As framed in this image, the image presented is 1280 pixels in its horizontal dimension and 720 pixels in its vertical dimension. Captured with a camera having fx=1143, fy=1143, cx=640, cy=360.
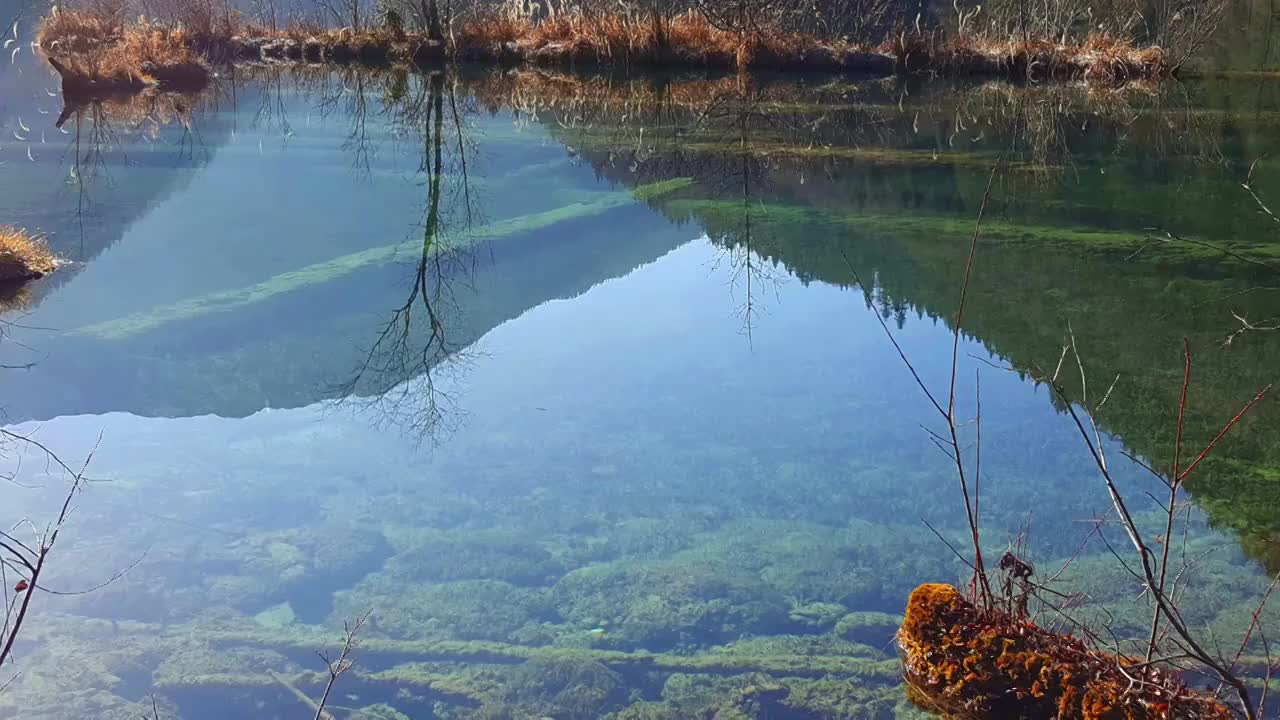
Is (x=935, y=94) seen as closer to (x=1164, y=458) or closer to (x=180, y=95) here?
(x=180, y=95)

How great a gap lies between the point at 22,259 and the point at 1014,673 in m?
6.64

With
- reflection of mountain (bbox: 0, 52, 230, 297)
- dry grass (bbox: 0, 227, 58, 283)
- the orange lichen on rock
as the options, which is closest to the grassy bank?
reflection of mountain (bbox: 0, 52, 230, 297)

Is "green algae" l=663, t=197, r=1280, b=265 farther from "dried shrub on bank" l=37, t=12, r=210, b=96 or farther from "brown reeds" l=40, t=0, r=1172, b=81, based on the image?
"dried shrub on bank" l=37, t=12, r=210, b=96

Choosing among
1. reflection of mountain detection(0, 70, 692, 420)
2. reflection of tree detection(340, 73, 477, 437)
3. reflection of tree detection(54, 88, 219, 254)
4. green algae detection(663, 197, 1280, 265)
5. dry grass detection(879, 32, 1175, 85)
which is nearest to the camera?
reflection of tree detection(340, 73, 477, 437)

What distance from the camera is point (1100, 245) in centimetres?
761

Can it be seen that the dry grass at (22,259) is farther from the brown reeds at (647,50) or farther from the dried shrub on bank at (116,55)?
the brown reeds at (647,50)

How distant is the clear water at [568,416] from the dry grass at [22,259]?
0.17 metres

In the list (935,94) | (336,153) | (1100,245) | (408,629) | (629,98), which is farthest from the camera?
(935,94)

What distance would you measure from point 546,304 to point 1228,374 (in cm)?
386

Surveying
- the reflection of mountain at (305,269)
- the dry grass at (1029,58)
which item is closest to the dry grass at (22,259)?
the reflection of mountain at (305,269)

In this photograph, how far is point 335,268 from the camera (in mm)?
8016

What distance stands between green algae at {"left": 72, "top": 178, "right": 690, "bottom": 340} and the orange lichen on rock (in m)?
5.14

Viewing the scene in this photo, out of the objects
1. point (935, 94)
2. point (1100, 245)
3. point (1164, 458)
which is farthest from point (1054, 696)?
point (935, 94)

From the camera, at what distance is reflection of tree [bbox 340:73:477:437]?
5422 mm
